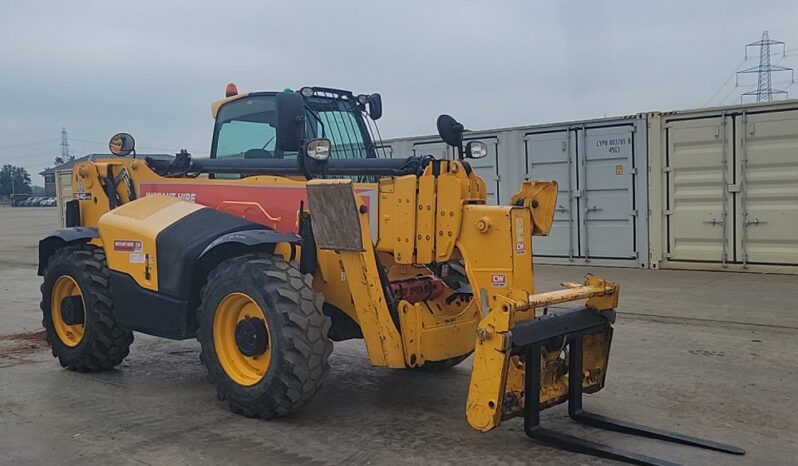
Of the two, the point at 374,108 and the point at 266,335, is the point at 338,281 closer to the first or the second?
the point at 266,335

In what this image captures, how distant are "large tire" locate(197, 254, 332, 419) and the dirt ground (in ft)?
0.74

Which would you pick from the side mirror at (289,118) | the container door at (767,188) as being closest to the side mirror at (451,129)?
the side mirror at (289,118)

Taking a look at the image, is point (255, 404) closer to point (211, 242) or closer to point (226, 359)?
point (226, 359)

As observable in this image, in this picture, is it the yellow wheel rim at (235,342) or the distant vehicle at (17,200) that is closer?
the yellow wheel rim at (235,342)

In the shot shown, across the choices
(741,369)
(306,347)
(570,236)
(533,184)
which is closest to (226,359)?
(306,347)

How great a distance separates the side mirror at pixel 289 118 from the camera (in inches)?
203

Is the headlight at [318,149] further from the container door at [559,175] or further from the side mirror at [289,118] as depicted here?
the container door at [559,175]

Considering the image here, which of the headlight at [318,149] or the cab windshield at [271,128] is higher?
the cab windshield at [271,128]

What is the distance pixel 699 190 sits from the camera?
11.8 meters

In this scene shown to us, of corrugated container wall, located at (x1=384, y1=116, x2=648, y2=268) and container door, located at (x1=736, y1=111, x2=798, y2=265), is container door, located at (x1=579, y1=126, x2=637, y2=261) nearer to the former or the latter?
corrugated container wall, located at (x1=384, y1=116, x2=648, y2=268)

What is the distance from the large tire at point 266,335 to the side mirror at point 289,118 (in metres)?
0.81

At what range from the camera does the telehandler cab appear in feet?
15.0

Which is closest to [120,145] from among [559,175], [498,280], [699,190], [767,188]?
[498,280]

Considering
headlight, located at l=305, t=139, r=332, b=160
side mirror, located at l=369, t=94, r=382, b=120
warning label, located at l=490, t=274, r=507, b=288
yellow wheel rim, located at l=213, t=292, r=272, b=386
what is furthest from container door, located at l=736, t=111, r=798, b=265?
yellow wheel rim, located at l=213, t=292, r=272, b=386
